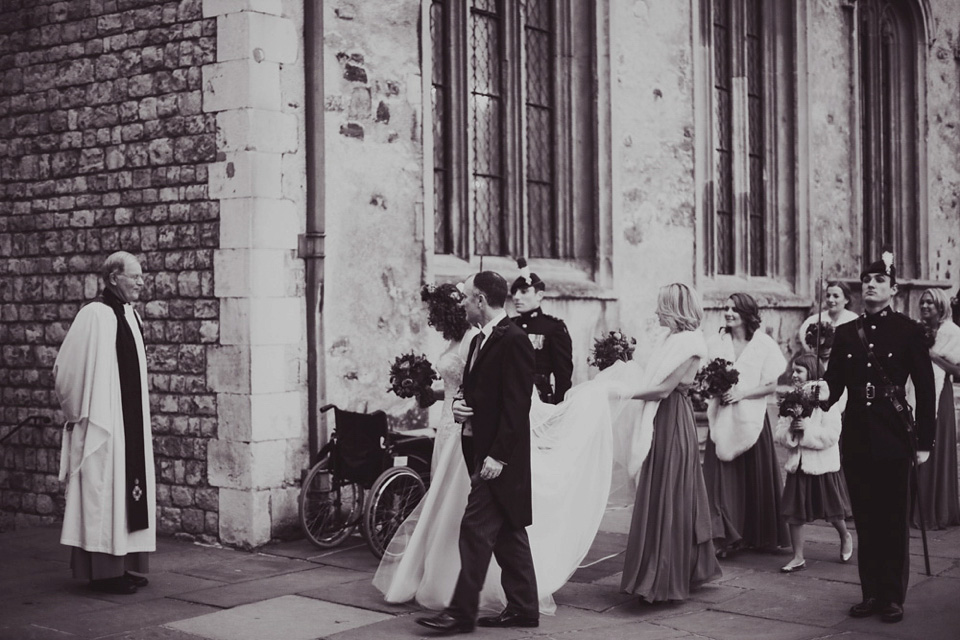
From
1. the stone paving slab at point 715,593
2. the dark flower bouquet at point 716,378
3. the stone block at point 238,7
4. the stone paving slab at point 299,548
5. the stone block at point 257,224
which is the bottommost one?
the stone paving slab at point 715,593

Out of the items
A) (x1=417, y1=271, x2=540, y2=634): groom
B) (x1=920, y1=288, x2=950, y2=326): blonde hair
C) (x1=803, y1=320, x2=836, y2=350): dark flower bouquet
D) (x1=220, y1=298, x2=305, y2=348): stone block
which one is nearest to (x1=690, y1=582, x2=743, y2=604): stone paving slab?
(x1=417, y1=271, x2=540, y2=634): groom

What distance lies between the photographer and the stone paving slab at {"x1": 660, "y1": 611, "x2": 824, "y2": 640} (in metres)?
6.54

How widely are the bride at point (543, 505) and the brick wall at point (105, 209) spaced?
2620 mm

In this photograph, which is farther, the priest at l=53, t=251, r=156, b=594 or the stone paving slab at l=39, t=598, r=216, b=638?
the priest at l=53, t=251, r=156, b=594

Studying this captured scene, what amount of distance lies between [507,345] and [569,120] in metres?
6.43

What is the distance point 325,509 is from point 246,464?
26.1 inches

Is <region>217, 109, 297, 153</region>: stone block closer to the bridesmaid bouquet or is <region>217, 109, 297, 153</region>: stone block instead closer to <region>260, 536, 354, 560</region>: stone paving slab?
<region>260, 536, 354, 560</region>: stone paving slab

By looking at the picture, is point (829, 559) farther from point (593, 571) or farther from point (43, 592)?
point (43, 592)

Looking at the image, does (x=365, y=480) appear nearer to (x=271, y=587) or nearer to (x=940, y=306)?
(x=271, y=587)

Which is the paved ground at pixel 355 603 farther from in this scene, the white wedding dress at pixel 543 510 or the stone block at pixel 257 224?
the stone block at pixel 257 224

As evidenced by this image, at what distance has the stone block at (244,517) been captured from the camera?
9055 mm

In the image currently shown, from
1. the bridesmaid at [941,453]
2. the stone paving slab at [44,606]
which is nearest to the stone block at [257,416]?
the stone paving slab at [44,606]

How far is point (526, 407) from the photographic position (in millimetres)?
6566

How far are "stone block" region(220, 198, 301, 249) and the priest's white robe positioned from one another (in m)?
1.61
